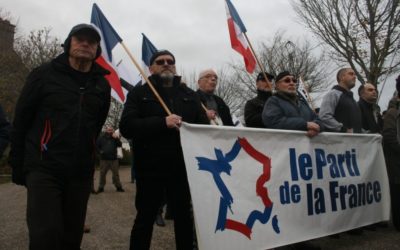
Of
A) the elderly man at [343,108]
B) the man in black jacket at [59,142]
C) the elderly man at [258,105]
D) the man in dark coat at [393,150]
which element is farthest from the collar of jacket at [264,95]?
the man in black jacket at [59,142]

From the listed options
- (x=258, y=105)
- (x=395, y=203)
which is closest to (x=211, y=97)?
(x=258, y=105)

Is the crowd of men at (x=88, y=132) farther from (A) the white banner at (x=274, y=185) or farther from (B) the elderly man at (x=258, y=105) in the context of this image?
(B) the elderly man at (x=258, y=105)

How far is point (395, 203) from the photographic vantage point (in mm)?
5551

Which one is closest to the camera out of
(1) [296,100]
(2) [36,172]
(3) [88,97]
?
(2) [36,172]

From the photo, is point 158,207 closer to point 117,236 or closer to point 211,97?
point 117,236

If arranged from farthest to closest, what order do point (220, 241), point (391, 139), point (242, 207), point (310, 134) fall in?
point (391, 139) < point (310, 134) < point (242, 207) < point (220, 241)

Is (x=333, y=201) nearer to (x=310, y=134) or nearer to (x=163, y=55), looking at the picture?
(x=310, y=134)

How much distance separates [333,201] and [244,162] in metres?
1.48

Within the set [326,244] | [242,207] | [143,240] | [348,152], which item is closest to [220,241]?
[242,207]

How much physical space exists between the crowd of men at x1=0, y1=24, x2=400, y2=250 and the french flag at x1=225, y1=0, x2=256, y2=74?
1.24m

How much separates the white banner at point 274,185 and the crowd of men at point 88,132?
24 cm

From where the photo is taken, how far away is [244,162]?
12.1 ft

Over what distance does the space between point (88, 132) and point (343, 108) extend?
361 centimetres

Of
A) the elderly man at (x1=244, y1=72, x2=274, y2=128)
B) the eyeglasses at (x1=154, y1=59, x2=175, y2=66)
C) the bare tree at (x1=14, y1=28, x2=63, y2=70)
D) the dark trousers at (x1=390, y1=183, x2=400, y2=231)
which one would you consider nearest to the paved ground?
the dark trousers at (x1=390, y1=183, x2=400, y2=231)
